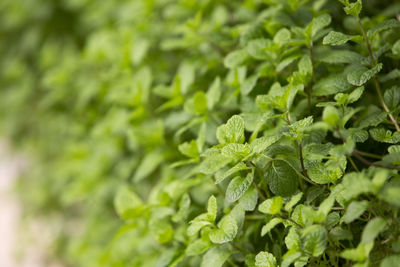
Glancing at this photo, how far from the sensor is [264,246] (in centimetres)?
96

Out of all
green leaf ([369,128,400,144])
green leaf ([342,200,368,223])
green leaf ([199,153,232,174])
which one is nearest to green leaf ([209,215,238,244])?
green leaf ([199,153,232,174])

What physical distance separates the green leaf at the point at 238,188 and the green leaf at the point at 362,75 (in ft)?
1.11

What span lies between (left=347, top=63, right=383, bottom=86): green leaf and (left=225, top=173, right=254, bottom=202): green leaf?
1.11 feet

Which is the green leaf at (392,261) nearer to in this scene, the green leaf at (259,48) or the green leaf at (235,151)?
the green leaf at (235,151)

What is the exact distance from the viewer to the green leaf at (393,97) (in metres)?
0.90

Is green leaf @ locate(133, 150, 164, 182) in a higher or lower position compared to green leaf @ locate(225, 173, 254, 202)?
lower

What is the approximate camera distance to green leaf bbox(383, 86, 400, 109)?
2.96 feet

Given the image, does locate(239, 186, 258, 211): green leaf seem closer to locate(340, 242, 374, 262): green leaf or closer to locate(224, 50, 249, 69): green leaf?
locate(340, 242, 374, 262): green leaf

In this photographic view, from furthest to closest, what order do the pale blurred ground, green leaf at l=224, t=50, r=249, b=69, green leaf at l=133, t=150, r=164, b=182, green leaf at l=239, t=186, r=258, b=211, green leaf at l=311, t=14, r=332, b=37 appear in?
the pale blurred ground → green leaf at l=133, t=150, r=164, b=182 → green leaf at l=224, t=50, r=249, b=69 → green leaf at l=311, t=14, r=332, b=37 → green leaf at l=239, t=186, r=258, b=211

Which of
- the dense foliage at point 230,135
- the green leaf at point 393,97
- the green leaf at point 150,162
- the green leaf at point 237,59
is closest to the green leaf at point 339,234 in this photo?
the dense foliage at point 230,135

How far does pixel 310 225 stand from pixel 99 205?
1265mm

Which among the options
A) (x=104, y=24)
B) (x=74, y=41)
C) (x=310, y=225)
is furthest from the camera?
(x=74, y=41)

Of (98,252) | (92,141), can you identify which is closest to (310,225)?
(98,252)

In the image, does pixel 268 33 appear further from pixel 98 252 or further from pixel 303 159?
pixel 98 252
